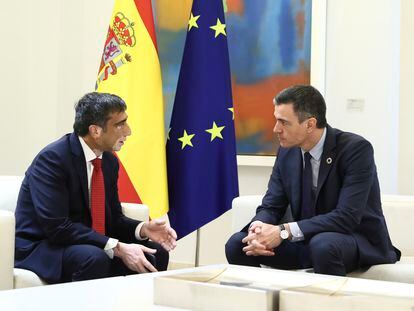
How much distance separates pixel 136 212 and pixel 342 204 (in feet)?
3.68

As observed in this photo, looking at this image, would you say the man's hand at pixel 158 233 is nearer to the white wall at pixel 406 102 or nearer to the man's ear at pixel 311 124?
the man's ear at pixel 311 124

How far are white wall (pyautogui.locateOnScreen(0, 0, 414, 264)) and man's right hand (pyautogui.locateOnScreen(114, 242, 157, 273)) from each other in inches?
82.1

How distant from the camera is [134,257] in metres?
3.05

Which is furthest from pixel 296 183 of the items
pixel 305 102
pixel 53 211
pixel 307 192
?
pixel 53 211

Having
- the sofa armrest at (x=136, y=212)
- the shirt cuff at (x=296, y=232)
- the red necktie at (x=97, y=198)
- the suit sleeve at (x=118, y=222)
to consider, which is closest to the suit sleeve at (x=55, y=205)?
the red necktie at (x=97, y=198)

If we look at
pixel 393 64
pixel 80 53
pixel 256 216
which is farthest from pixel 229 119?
pixel 80 53

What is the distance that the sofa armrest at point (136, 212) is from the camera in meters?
3.56

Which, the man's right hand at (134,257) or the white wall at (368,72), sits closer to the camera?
Answer: the man's right hand at (134,257)

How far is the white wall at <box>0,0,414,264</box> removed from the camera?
4.45 m

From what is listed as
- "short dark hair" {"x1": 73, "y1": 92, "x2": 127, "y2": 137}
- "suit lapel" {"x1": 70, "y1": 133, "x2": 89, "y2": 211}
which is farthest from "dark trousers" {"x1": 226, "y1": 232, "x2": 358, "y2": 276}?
"short dark hair" {"x1": 73, "y1": 92, "x2": 127, "y2": 137}

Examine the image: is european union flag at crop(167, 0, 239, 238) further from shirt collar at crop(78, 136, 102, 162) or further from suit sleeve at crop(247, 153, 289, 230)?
shirt collar at crop(78, 136, 102, 162)

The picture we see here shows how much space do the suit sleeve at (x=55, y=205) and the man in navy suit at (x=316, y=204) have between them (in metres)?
0.76

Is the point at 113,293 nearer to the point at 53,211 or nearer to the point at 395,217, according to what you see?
the point at 53,211

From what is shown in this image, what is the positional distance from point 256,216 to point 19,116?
9.58ft
